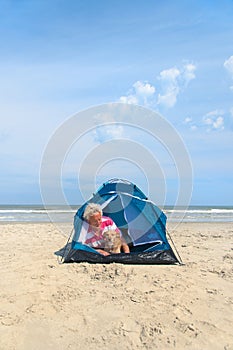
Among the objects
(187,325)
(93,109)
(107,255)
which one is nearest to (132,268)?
(107,255)

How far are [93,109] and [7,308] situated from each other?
600cm

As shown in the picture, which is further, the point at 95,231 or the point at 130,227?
the point at 130,227

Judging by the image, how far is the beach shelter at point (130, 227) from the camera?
676cm

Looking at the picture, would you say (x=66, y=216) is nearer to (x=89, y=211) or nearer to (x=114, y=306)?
(x=89, y=211)

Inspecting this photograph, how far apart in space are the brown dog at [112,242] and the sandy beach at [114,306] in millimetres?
677

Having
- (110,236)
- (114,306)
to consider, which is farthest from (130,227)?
(114,306)

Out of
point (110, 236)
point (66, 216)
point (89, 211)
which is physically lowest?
point (66, 216)

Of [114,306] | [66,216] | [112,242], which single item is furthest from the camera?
[66,216]

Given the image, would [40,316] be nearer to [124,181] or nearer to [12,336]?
[12,336]

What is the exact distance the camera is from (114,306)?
4.59 metres

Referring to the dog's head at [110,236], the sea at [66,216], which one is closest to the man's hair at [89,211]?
the dog's head at [110,236]

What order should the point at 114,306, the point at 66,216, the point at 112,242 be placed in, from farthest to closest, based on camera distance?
the point at 66,216 → the point at 112,242 → the point at 114,306

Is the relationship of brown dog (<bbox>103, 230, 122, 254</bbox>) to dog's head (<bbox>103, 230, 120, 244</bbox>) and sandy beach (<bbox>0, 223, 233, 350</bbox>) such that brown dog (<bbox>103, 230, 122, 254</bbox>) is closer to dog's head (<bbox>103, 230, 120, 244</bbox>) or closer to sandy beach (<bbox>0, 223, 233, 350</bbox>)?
dog's head (<bbox>103, 230, 120, 244</bbox>)

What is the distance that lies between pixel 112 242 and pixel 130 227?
3.66 ft
